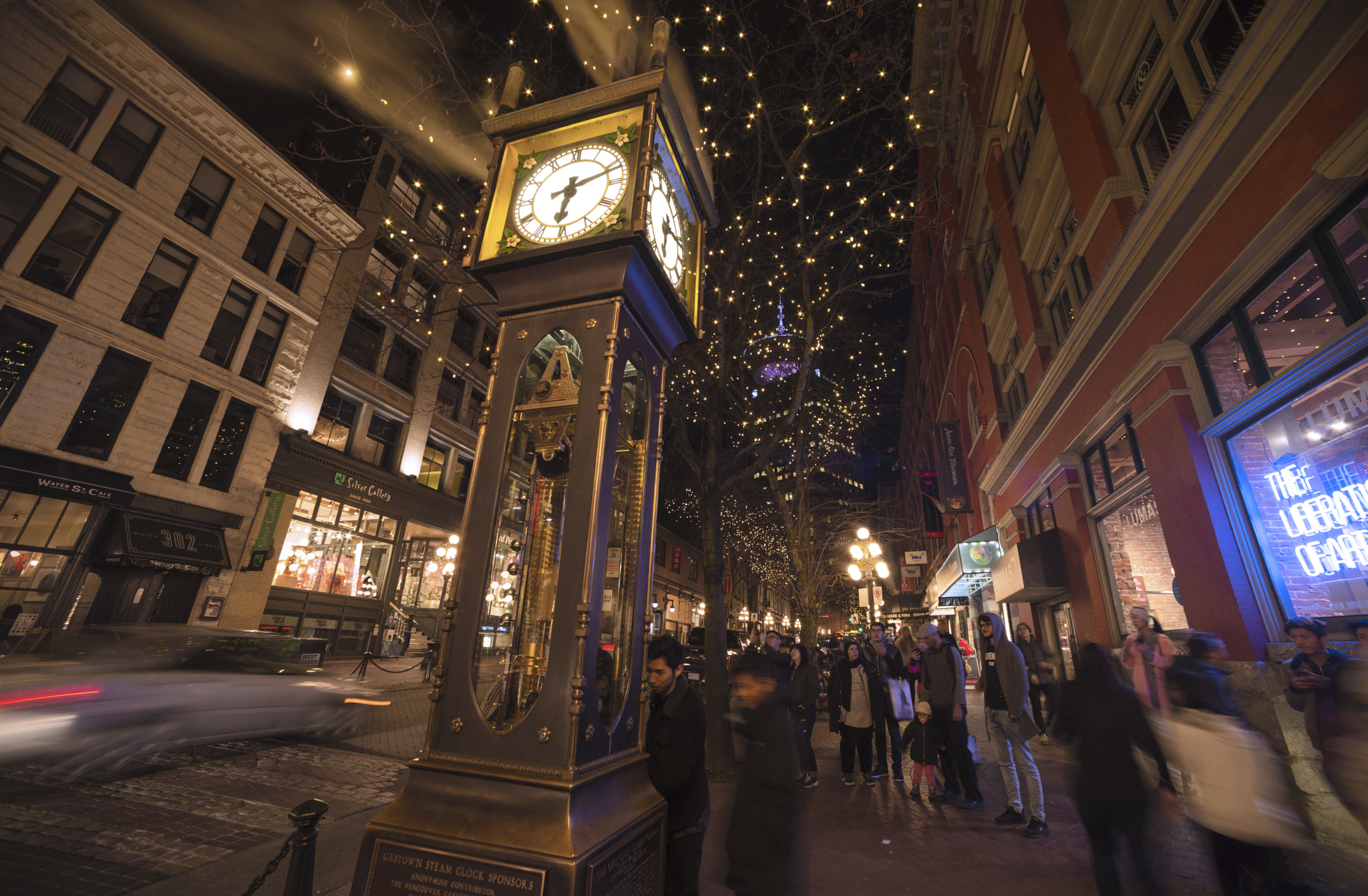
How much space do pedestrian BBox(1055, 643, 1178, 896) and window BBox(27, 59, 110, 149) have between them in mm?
21461

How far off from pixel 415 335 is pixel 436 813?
22.9m

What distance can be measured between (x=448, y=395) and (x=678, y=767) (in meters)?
24.0

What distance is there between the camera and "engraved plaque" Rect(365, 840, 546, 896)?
238cm

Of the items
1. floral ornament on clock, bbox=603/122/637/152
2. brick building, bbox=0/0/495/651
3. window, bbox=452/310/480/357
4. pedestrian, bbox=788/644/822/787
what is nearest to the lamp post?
pedestrian, bbox=788/644/822/787

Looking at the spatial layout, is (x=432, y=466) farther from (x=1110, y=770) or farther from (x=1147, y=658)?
(x=1110, y=770)

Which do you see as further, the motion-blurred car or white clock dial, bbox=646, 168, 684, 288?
the motion-blurred car

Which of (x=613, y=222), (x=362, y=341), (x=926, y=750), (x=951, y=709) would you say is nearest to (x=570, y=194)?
(x=613, y=222)

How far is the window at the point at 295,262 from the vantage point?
60.3 ft

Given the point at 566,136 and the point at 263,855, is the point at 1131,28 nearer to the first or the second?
the point at 566,136

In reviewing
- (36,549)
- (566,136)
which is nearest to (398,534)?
(36,549)

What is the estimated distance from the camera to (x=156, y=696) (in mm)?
6488

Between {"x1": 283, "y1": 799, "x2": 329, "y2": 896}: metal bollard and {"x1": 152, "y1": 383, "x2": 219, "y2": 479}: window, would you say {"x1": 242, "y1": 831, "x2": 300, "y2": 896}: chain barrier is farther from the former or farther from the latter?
{"x1": 152, "y1": 383, "x2": 219, "y2": 479}: window

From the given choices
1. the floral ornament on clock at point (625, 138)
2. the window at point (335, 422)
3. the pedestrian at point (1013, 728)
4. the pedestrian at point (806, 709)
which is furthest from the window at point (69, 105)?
the pedestrian at point (1013, 728)

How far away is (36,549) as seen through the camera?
1266 cm
